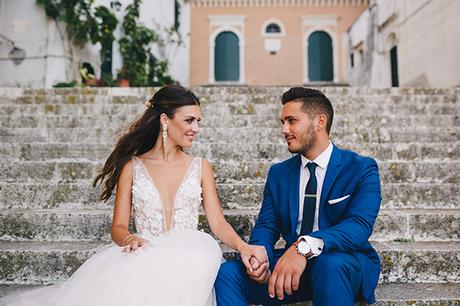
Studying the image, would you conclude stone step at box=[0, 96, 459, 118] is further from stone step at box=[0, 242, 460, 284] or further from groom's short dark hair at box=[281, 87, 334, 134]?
groom's short dark hair at box=[281, 87, 334, 134]

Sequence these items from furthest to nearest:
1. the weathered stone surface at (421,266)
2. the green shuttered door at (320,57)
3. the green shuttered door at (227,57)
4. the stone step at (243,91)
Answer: the green shuttered door at (227,57) < the green shuttered door at (320,57) < the stone step at (243,91) < the weathered stone surface at (421,266)

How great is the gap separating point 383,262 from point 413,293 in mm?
263

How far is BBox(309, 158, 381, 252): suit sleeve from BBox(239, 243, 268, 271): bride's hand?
25 centimetres

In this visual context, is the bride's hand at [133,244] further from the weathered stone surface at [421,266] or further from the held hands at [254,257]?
the weathered stone surface at [421,266]

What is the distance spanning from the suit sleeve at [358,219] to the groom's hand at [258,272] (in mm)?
276

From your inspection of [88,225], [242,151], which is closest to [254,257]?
[88,225]

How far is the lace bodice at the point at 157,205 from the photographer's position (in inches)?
85.5

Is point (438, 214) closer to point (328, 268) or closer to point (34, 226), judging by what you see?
point (328, 268)

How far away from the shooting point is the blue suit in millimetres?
1713

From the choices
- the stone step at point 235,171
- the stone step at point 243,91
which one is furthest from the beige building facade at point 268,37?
the stone step at point 235,171

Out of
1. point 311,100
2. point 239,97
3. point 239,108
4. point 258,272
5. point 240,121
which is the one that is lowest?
point 258,272

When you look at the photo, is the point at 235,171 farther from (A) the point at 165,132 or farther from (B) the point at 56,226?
(B) the point at 56,226

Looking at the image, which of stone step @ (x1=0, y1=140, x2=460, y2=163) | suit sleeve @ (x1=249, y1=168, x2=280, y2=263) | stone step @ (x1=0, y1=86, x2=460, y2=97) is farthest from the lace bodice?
stone step @ (x1=0, y1=86, x2=460, y2=97)

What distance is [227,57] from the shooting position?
16109 millimetres
